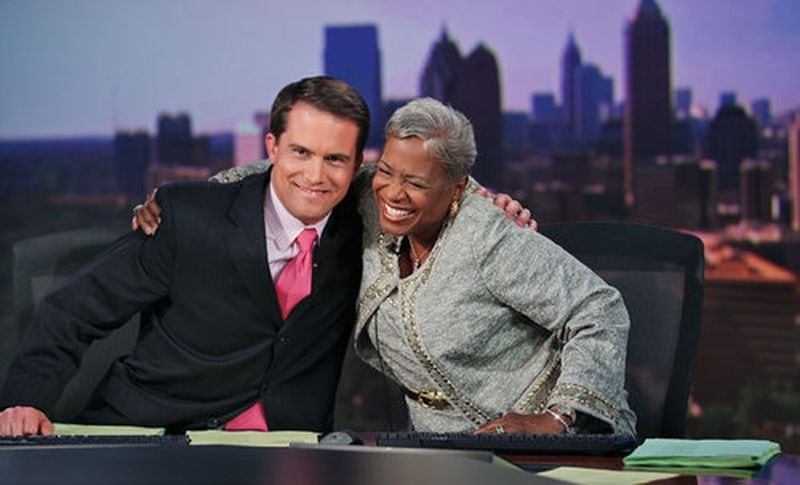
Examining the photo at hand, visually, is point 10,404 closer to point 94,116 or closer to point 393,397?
point 393,397

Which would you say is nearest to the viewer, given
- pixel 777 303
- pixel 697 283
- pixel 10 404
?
pixel 10 404

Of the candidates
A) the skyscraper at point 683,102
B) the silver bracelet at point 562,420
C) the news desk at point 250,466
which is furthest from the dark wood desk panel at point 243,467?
the skyscraper at point 683,102

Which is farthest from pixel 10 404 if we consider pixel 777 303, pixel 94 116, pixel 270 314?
pixel 777 303

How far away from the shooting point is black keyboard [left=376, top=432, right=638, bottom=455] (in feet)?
6.97

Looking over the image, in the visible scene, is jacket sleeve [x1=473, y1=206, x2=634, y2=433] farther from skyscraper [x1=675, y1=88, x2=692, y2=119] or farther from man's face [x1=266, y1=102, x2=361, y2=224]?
skyscraper [x1=675, y1=88, x2=692, y2=119]

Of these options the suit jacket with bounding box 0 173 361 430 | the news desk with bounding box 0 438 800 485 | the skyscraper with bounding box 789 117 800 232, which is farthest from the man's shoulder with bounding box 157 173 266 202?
the skyscraper with bounding box 789 117 800 232

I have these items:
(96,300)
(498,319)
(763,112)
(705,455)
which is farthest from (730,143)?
(705,455)

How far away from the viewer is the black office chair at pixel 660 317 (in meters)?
2.76

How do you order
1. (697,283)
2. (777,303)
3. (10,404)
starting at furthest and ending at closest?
(777,303) → (697,283) → (10,404)

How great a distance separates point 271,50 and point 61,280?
199 cm

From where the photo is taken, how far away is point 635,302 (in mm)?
2816

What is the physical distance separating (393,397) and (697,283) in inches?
23.4

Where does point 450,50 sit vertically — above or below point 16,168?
above

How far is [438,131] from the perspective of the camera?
256cm
